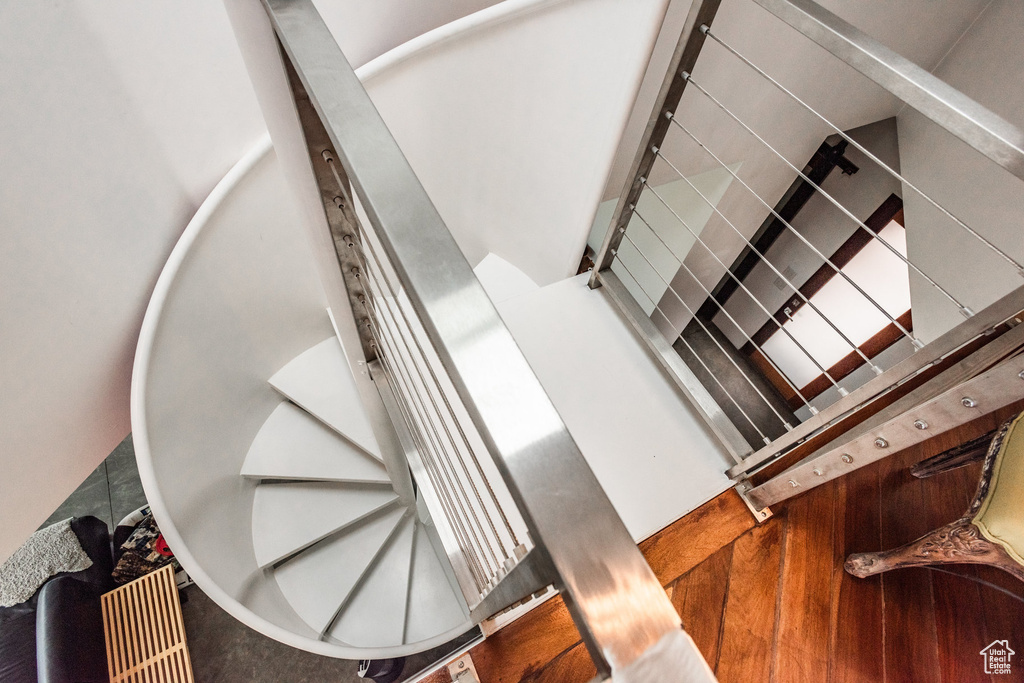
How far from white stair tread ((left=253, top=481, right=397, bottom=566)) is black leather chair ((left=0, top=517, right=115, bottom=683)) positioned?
86cm

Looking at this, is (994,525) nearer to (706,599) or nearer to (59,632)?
(706,599)

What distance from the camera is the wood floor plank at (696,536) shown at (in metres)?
1.41

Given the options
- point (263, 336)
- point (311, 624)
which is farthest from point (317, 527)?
point (263, 336)

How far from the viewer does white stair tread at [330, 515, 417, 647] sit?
254 cm

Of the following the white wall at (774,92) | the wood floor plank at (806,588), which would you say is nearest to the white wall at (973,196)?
the white wall at (774,92)

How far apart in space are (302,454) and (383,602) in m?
0.86

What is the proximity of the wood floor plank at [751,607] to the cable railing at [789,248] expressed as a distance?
12 centimetres

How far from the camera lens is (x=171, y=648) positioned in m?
2.76

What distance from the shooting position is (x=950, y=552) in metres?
1.15

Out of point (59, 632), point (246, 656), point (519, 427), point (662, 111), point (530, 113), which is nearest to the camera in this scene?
point (519, 427)

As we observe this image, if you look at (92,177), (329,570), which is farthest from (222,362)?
(329,570)

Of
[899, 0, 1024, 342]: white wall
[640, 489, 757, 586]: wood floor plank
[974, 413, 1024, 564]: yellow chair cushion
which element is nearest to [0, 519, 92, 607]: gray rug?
[640, 489, 757, 586]: wood floor plank

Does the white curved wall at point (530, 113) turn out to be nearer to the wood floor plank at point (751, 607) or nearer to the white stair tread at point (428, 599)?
the wood floor plank at point (751, 607)

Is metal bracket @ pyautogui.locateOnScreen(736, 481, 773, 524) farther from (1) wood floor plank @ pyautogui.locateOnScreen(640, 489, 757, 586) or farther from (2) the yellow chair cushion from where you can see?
(2) the yellow chair cushion
